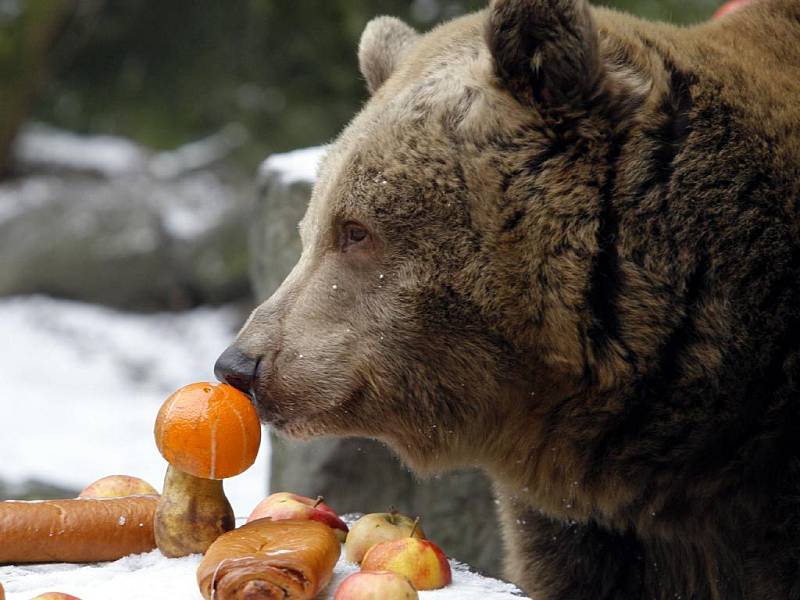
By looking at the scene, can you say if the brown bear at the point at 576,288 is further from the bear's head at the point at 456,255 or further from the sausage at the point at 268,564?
the sausage at the point at 268,564

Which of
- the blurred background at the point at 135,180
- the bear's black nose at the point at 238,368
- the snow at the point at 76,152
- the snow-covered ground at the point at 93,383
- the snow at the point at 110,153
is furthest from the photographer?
the snow at the point at 76,152

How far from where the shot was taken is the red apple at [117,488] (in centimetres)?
343

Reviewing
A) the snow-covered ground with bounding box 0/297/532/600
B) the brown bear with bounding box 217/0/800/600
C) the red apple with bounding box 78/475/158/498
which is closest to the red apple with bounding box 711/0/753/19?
the brown bear with bounding box 217/0/800/600

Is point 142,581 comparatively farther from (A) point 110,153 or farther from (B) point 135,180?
(A) point 110,153

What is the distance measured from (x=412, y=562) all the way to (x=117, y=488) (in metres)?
1.11

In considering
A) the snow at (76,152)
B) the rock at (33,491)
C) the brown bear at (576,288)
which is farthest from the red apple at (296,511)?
the snow at (76,152)

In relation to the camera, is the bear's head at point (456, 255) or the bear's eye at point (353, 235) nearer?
the bear's head at point (456, 255)

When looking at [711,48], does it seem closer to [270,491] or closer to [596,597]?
[596,597]

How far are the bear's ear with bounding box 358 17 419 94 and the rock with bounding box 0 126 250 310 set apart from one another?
7562 mm

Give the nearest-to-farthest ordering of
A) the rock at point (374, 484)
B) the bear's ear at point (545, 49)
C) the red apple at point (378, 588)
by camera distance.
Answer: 1. the red apple at point (378, 588)
2. the bear's ear at point (545, 49)
3. the rock at point (374, 484)

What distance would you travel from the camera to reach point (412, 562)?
2.84m

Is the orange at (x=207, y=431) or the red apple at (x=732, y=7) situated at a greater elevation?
the red apple at (x=732, y=7)

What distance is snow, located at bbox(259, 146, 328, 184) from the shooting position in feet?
17.9

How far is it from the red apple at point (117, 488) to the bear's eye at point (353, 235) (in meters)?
1.05
